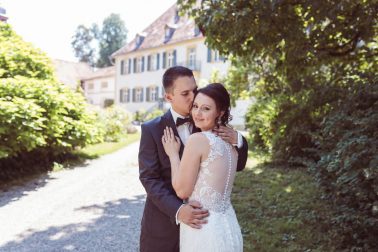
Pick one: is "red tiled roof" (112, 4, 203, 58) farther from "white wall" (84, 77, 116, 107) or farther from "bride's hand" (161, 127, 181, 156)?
"bride's hand" (161, 127, 181, 156)

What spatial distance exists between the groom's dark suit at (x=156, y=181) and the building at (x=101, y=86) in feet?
152

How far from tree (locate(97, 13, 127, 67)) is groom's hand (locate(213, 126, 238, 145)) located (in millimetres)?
72218

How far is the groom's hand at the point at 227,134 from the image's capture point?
2.59 meters

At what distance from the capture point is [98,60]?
243 feet

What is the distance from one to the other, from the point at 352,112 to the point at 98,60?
71.8 meters

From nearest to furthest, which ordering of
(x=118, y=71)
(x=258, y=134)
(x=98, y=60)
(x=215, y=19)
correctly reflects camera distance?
(x=215, y=19)
(x=258, y=134)
(x=118, y=71)
(x=98, y=60)

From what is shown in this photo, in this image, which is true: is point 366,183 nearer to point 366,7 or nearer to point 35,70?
point 366,7

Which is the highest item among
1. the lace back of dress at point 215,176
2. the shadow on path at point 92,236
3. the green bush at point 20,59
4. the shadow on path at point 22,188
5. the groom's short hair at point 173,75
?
the green bush at point 20,59

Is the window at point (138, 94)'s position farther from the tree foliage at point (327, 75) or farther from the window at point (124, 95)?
the tree foliage at point (327, 75)

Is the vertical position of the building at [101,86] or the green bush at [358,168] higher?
the building at [101,86]

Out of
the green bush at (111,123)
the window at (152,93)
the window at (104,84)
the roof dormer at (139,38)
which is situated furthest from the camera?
the window at (104,84)

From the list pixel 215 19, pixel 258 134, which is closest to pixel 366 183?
pixel 215 19

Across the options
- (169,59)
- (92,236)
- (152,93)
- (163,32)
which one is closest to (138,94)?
(152,93)

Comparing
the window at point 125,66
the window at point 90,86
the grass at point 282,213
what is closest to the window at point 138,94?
the window at point 125,66
